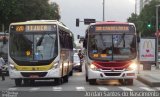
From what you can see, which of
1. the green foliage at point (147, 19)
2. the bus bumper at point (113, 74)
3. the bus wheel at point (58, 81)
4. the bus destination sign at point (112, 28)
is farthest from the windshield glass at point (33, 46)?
the green foliage at point (147, 19)

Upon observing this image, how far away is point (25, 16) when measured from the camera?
66.6 m

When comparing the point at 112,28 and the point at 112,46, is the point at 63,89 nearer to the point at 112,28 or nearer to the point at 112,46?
the point at 112,46

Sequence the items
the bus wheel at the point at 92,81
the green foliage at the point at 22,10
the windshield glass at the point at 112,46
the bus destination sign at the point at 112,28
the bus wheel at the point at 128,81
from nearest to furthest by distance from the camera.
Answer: the windshield glass at the point at 112,46
the bus destination sign at the point at 112,28
the bus wheel at the point at 92,81
the bus wheel at the point at 128,81
the green foliage at the point at 22,10

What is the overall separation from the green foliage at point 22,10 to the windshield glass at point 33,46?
2901 cm

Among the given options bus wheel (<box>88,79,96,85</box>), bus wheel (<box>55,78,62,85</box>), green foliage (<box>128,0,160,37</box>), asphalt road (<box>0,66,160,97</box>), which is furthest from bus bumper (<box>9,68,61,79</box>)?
green foliage (<box>128,0,160,37</box>)

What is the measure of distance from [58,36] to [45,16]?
43506 millimetres

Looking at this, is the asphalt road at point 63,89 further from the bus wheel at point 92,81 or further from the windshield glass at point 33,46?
the windshield glass at point 33,46

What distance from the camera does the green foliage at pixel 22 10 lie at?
196 feet

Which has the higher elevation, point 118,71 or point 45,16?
point 45,16

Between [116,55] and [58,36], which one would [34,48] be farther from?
[116,55]

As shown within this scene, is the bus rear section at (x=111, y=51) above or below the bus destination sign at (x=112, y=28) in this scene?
below

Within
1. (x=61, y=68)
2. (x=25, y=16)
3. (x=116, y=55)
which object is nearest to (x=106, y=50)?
(x=116, y=55)

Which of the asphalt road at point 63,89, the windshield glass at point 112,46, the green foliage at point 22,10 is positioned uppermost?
the green foliage at point 22,10

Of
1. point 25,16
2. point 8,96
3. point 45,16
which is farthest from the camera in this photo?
point 45,16
